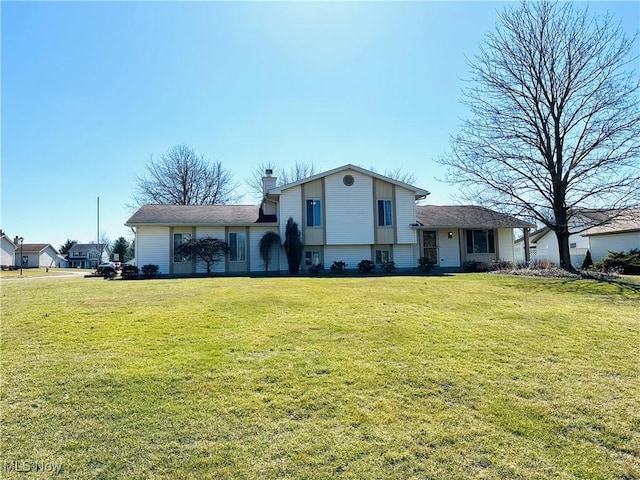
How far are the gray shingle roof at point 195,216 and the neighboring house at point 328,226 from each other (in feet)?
0.16

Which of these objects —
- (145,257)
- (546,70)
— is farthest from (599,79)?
(145,257)

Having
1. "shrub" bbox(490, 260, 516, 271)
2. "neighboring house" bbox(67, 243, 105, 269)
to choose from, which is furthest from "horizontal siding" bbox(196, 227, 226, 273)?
"neighboring house" bbox(67, 243, 105, 269)

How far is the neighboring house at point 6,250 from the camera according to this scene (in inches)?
1754

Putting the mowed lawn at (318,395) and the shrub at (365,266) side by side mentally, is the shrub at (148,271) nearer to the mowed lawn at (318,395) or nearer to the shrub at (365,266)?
the shrub at (365,266)

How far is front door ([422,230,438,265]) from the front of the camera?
23472mm

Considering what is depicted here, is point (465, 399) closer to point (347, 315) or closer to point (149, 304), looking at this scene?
point (347, 315)

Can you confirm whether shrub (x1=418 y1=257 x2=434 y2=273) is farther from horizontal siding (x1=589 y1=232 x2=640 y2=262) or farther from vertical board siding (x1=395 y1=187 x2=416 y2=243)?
horizontal siding (x1=589 y1=232 x2=640 y2=262)

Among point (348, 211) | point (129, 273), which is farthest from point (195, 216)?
point (348, 211)

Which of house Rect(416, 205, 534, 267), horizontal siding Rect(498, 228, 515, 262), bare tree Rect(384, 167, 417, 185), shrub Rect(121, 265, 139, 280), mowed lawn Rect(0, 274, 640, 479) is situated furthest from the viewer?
bare tree Rect(384, 167, 417, 185)

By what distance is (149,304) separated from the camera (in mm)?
8516

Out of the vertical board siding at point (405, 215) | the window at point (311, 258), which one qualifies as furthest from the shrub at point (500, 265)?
the window at point (311, 258)

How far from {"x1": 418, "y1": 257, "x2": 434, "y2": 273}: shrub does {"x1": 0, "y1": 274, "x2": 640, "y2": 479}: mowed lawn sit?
13235 mm

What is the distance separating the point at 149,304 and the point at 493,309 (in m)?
7.87

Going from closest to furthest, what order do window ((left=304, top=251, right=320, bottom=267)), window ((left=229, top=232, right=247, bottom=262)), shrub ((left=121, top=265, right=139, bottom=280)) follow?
shrub ((left=121, top=265, right=139, bottom=280)), window ((left=229, top=232, right=247, bottom=262)), window ((left=304, top=251, right=320, bottom=267))
